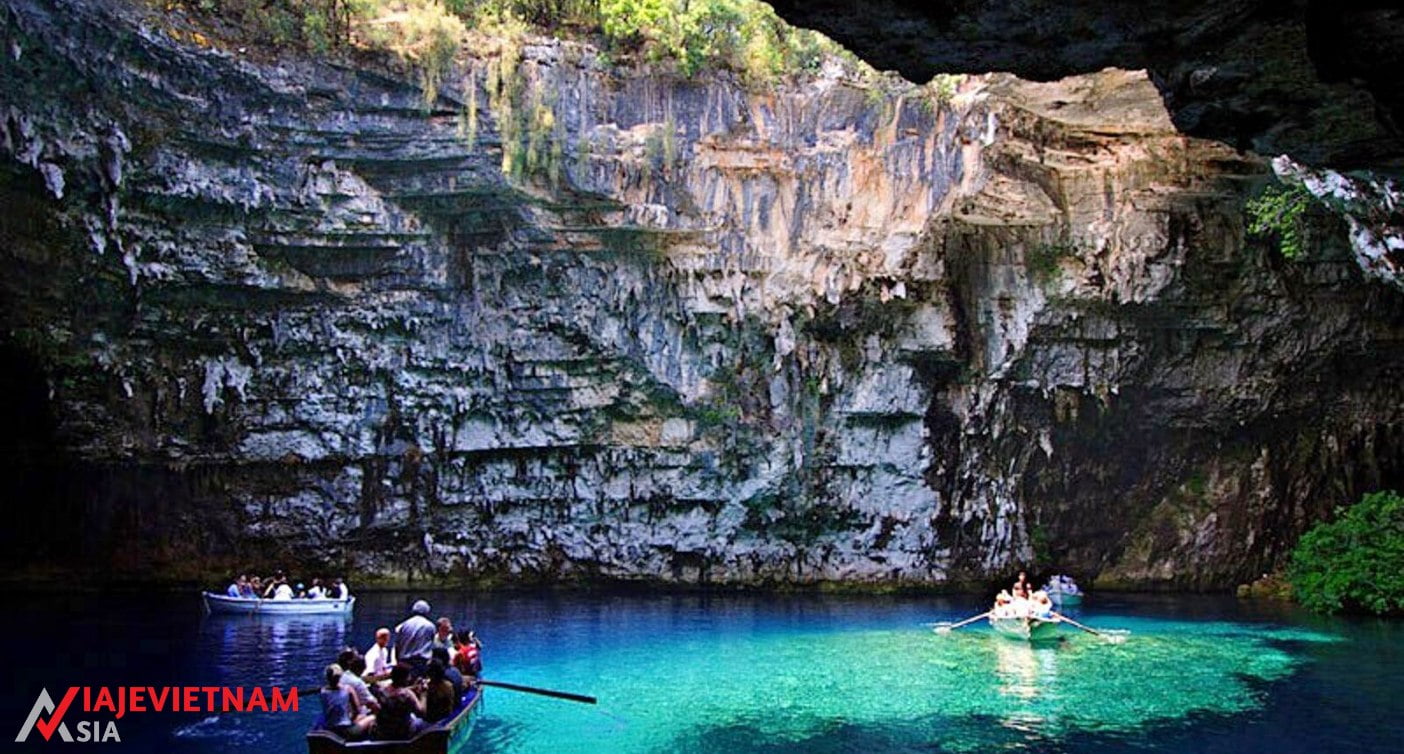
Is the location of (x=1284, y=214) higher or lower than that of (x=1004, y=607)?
higher

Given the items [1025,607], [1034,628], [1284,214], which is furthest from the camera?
[1025,607]

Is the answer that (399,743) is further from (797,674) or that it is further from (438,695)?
(797,674)

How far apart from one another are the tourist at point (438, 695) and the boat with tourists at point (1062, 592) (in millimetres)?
18246

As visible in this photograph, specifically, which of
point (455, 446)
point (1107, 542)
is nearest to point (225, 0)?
point (455, 446)

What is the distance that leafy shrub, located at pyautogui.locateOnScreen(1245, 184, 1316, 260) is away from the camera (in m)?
17.6

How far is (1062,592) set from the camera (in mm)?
25875

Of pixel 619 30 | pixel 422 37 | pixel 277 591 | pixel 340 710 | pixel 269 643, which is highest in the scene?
pixel 619 30

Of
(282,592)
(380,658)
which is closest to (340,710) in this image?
(380,658)

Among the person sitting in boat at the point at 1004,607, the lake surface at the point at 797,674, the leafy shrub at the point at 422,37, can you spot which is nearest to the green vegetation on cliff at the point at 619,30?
the leafy shrub at the point at 422,37

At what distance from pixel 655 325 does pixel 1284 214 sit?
13.1 metres

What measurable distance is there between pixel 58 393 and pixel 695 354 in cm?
1423

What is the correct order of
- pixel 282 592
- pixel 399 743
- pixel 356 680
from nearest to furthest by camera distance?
pixel 399 743 < pixel 356 680 < pixel 282 592

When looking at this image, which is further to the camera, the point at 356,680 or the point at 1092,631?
the point at 1092,631

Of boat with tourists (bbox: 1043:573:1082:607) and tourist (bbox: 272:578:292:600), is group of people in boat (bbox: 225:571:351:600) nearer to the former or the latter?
tourist (bbox: 272:578:292:600)
